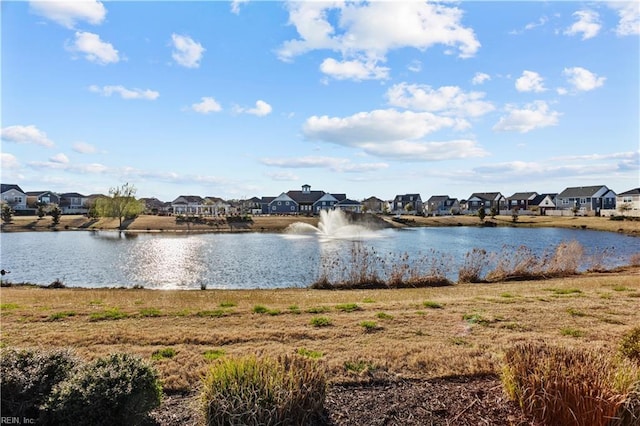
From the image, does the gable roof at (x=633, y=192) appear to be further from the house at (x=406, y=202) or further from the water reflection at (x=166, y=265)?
the water reflection at (x=166, y=265)

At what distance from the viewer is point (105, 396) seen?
3916 millimetres

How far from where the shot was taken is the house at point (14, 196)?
322 ft

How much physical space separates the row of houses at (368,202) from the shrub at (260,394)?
8832cm

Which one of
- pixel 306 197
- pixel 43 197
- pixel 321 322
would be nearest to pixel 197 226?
pixel 306 197

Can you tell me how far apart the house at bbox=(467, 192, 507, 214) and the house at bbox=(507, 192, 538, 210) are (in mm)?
1918

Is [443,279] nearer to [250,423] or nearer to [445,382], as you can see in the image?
[445,382]

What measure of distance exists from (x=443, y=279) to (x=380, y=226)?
50942mm

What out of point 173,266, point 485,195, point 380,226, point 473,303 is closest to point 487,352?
point 473,303

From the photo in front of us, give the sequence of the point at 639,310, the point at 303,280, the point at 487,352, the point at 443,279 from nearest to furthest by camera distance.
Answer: the point at 487,352, the point at 639,310, the point at 443,279, the point at 303,280

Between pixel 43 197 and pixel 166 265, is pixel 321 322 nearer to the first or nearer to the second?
pixel 166 265

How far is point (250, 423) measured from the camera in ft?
13.0

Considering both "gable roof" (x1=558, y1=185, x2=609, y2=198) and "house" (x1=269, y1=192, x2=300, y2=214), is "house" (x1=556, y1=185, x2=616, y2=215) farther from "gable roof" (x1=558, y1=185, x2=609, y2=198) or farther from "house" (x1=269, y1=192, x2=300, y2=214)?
"house" (x1=269, y1=192, x2=300, y2=214)

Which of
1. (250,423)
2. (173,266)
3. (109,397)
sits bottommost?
(173,266)

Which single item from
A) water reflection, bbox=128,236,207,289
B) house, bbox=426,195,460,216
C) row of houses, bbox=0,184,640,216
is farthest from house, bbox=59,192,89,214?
house, bbox=426,195,460,216
